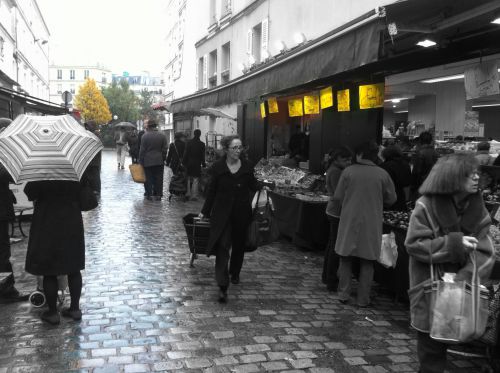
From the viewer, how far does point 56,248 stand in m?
4.65

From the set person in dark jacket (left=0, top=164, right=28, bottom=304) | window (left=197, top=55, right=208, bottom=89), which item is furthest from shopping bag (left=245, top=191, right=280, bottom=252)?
window (left=197, top=55, right=208, bottom=89)

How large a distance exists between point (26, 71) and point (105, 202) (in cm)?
2974

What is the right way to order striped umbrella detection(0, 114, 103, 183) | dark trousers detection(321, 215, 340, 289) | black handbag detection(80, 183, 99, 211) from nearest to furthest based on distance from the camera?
1. striped umbrella detection(0, 114, 103, 183)
2. black handbag detection(80, 183, 99, 211)
3. dark trousers detection(321, 215, 340, 289)

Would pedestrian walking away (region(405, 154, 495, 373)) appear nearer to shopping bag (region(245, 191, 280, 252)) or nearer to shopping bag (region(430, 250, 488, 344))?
shopping bag (region(430, 250, 488, 344))

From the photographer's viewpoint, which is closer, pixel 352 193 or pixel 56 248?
pixel 56 248

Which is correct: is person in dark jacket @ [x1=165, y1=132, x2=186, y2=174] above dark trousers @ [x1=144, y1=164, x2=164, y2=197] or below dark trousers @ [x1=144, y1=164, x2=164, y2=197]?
above

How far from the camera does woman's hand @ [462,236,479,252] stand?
3143 mm

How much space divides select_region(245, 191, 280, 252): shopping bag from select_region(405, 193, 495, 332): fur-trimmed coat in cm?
270

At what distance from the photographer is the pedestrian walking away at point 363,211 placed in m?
5.55

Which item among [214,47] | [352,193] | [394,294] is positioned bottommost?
[394,294]

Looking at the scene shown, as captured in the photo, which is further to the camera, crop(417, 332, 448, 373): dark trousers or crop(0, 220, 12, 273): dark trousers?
crop(0, 220, 12, 273): dark trousers

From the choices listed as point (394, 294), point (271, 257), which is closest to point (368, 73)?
point (271, 257)

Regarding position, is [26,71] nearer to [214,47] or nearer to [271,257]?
[214,47]

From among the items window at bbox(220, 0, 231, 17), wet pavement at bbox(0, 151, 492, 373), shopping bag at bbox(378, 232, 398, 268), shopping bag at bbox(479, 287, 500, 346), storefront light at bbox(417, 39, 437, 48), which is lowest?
wet pavement at bbox(0, 151, 492, 373)
